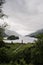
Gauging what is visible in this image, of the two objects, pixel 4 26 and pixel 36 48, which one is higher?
pixel 4 26

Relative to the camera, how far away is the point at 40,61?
19609 millimetres

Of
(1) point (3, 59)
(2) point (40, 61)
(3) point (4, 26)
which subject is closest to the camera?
(2) point (40, 61)

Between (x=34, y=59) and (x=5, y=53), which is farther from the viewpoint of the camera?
(x=5, y=53)

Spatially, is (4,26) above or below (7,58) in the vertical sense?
above

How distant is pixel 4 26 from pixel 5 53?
23.6 ft

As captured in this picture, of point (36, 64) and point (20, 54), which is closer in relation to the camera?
point (36, 64)

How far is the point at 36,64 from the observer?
779 inches

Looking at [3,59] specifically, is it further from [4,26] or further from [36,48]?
[4,26]

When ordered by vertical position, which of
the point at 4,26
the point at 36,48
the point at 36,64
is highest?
the point at 4,26

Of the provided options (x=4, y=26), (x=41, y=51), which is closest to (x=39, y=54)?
(x=41, y=51)

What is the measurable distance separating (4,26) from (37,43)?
954cm

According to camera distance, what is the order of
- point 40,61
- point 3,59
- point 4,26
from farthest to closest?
1. point 4,26
2. point 3,59
3. point 40,61

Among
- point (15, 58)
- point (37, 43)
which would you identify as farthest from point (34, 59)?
point (15, 58)

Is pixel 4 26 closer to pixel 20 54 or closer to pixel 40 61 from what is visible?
pixel 20 54
